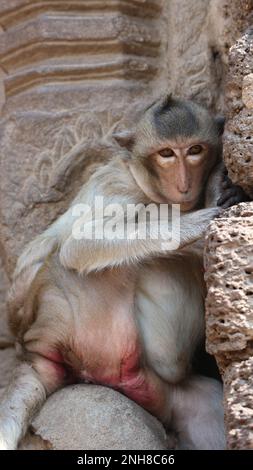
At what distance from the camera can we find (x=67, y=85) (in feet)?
16.0

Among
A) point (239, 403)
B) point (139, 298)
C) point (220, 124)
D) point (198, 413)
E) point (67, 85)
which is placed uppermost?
point (67, 85)

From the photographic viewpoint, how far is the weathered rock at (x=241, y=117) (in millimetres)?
3553

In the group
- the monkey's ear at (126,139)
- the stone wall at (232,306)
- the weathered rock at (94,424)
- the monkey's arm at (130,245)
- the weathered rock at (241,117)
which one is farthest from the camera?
the monkey's ear at (126,139)

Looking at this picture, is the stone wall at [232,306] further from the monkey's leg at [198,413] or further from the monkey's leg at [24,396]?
the monkey's leg at [24,396]

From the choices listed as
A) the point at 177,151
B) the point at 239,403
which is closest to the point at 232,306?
the point at 239,403

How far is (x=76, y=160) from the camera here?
479cm

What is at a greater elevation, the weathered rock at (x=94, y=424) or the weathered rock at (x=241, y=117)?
the weathered rock at (x=241, y=117)

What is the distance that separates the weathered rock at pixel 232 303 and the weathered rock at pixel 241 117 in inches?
10.8

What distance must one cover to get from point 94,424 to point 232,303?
2.57ft

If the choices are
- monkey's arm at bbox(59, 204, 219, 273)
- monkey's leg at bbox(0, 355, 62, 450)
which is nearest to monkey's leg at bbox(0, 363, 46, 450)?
monkey's leg at bbox(0, 355, 62, 450)

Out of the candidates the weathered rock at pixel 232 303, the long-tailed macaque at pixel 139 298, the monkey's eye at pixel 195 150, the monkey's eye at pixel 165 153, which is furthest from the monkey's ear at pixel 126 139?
the weathered rock at pixel 232 303

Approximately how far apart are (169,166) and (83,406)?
36.3 inches

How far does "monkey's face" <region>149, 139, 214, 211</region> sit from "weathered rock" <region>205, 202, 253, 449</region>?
0.72 metres

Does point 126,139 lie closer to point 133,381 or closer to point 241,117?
point 241,117
